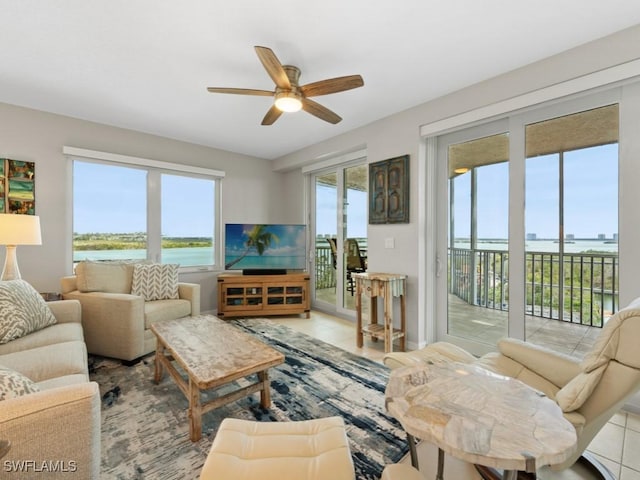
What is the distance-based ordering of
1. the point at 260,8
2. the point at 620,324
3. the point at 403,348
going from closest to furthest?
the point at 620,324, the point at 260,8, the point at 403,348

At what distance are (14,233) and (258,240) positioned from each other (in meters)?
2.51

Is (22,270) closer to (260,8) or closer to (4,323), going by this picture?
(4,323)

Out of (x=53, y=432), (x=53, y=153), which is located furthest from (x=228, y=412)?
(x=53, y=153)

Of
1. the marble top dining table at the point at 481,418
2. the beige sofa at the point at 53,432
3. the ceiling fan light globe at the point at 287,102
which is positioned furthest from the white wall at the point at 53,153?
the marble top dining table at the point at 481,418

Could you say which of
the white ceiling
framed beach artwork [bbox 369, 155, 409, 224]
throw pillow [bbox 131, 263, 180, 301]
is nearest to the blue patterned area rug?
throw pillow [bbox 131, 263, 180, 301]

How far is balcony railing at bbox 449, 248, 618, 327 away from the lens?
216cm

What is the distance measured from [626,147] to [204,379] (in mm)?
3006

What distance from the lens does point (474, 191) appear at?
2.82 metres

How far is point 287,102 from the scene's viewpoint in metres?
2.22

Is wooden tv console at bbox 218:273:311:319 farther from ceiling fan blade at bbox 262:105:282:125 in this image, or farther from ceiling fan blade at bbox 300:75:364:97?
ceiling fan blade at bbox 300:75:364:97

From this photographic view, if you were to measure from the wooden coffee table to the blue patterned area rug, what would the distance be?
0.12 m

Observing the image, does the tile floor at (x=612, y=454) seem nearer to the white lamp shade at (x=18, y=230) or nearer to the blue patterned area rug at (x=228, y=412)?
the blue patterned area rug at (x=228, y=412)

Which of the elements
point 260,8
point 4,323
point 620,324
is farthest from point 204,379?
point 260,8

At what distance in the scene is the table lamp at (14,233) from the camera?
243 cm
